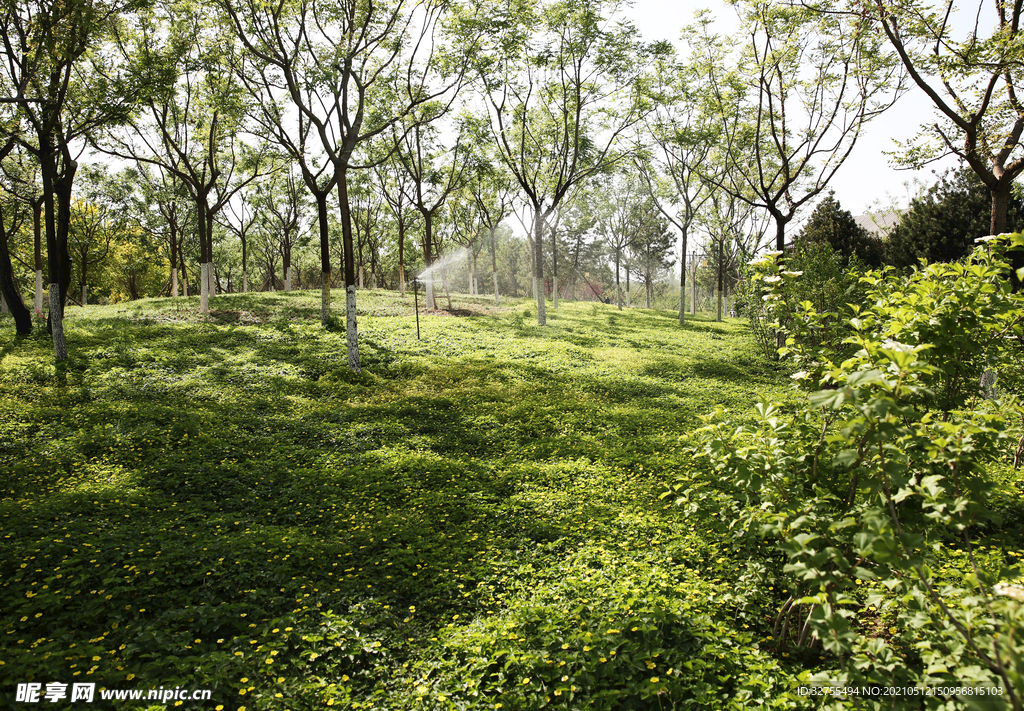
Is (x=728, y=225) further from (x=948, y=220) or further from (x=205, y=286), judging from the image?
(x=205, y=286)

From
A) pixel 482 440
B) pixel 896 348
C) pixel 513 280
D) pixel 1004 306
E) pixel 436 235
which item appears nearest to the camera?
pixel 896 348

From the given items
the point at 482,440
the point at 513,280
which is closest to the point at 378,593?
the point at 482,440

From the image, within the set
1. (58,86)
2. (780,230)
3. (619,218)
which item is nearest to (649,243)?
(619,218)

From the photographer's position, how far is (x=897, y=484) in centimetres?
263

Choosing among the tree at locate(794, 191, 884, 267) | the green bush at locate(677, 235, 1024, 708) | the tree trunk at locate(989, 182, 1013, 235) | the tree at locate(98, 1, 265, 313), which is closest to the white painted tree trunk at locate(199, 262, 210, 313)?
the tree at locate(98, 1, 265, 313)

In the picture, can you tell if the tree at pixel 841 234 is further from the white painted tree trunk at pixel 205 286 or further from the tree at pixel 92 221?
the tree at pixel 92 221

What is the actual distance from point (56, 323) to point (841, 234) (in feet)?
139

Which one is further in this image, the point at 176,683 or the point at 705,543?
the point at 705,543

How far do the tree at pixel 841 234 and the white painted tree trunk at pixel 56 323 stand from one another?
128 feet

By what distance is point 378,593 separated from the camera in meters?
5.55

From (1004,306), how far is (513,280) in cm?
7995

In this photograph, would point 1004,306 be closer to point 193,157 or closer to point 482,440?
point 482,440

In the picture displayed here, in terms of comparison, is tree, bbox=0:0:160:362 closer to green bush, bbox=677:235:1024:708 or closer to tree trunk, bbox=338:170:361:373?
tree trunk, bbox=338:170:361:373

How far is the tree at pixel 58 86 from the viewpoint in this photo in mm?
12094
